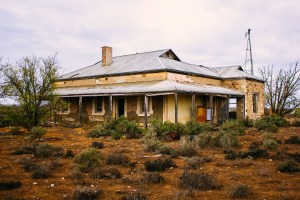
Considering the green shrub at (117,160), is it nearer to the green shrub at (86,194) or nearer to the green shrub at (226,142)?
the green shrub at (86,194)

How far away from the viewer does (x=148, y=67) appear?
2056 cm

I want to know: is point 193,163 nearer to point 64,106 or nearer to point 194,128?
point 194,128

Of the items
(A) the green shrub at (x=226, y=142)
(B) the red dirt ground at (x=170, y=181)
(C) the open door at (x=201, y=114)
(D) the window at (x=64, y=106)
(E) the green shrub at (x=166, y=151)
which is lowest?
(B) the red dirt ground at (x=170, y=181)

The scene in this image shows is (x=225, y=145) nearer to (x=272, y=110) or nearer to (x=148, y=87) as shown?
(x=148, y=87)

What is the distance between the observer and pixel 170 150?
9.94 meters

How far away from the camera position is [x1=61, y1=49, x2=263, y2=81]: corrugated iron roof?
2067 cm

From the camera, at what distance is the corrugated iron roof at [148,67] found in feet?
67.8

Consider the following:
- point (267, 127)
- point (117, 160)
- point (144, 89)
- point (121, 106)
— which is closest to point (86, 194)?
point (117, 160)

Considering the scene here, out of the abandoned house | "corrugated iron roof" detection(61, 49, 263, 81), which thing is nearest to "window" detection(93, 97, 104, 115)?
the abandoned house

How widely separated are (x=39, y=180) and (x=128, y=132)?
28.5 ft

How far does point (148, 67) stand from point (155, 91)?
13.7ft

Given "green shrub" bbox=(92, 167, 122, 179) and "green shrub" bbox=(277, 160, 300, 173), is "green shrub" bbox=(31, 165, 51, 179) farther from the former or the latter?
"green shrub" bbox=(277, 160, 300, 173)

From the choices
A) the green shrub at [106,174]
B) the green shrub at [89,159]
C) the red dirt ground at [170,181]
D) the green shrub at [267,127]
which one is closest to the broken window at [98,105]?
the green shrub at [267,127]

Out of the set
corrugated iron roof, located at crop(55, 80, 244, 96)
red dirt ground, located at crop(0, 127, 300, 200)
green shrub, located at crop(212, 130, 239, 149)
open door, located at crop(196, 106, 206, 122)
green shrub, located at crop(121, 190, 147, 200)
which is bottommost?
red dirt ground, located at crop(0, 127, 300, 200)
